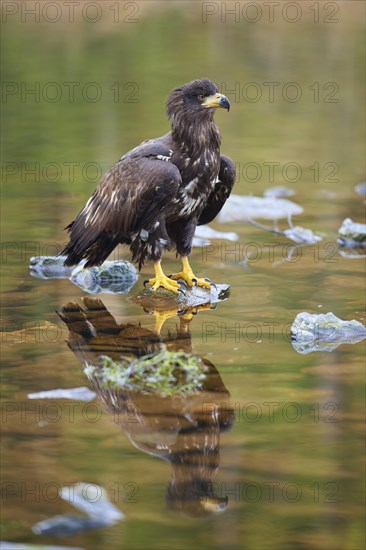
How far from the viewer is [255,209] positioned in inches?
438

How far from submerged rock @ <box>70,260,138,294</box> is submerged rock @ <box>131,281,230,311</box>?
0.32m

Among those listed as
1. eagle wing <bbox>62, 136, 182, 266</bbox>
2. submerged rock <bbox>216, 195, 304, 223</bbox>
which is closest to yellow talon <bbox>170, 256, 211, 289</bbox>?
eagle wing <bbox>62, 136, 182, 266</bbox>

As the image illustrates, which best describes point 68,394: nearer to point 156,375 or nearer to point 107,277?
point 156,375

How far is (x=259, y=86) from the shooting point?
64.8 ft

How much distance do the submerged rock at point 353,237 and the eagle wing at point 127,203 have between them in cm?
222

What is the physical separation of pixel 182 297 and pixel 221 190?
93cm

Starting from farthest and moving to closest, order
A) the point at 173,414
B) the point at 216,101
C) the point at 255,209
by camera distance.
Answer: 1. the point at 255,209
2. the point at 216,101
3. the point at 173,414

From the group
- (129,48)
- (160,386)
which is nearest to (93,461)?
(160,386)

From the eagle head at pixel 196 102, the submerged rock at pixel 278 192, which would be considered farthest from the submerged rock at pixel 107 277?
the submerged rock at pixel 278 192

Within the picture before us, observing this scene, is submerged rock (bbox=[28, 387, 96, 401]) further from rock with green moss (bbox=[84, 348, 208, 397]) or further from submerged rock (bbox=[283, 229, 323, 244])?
submerged rock (bbox=[283, 229, 323, 244])

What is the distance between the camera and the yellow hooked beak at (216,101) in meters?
8.15

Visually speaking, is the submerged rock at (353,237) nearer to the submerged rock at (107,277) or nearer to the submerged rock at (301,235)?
the submerged rock at (301,235)

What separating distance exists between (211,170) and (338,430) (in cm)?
280

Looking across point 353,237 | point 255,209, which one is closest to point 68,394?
point 353,237
